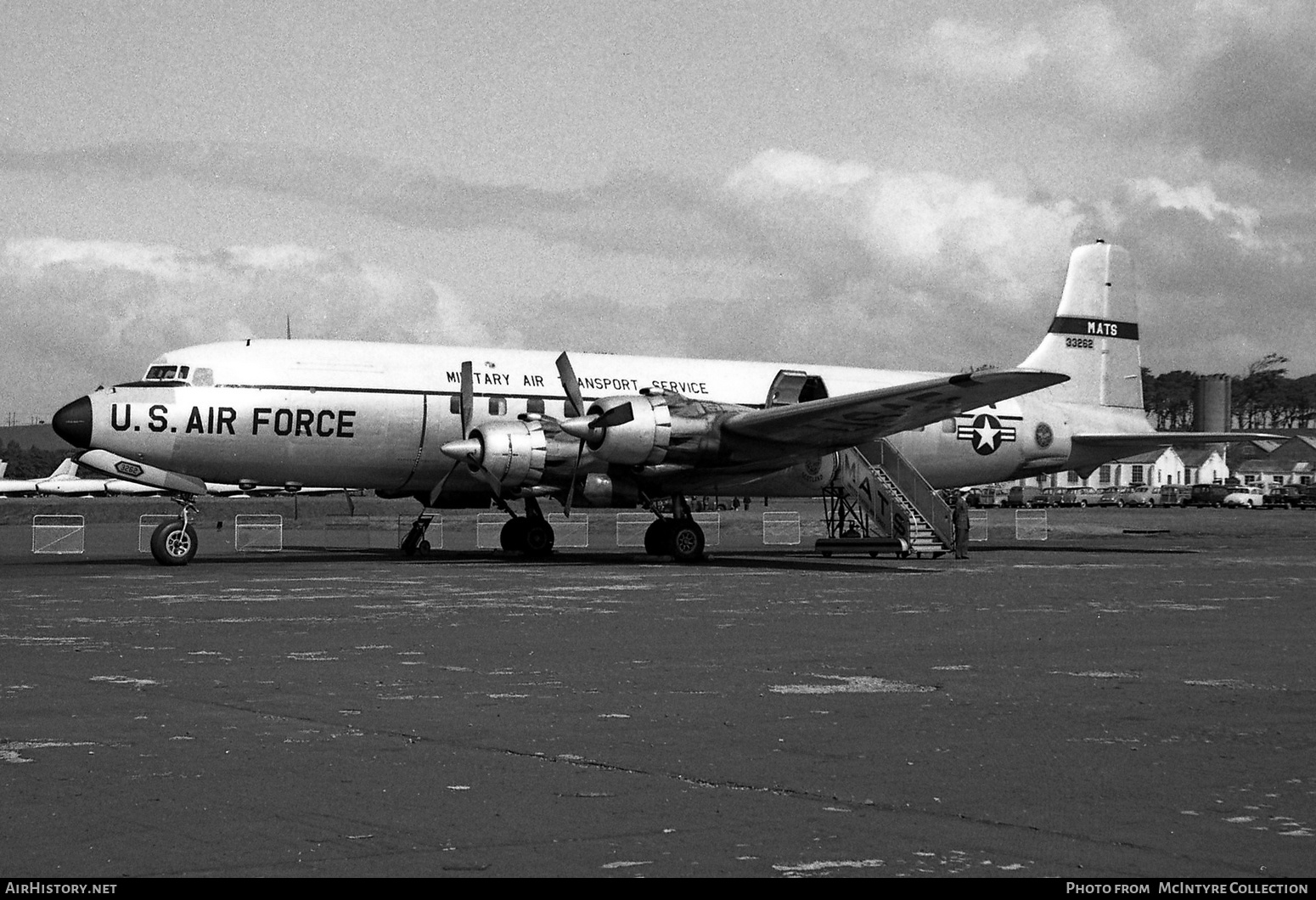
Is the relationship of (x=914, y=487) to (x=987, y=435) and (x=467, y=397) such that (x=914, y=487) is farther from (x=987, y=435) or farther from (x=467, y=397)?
(x=467, y=397)

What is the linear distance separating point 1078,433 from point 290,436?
64.6 ft

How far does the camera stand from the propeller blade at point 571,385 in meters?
28.1

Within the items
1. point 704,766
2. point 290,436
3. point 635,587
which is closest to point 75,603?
point 635,587

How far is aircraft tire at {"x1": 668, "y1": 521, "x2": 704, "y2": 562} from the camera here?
27484 mm

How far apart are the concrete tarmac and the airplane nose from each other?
7873 millimetres

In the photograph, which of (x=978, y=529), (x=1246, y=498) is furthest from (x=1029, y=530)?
(x=1246, y=498)

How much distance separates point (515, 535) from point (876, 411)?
8432 mm

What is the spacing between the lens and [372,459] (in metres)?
27.9

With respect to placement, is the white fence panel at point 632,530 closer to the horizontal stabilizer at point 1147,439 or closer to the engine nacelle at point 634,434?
the horizontal stabilizer at point 1147,439

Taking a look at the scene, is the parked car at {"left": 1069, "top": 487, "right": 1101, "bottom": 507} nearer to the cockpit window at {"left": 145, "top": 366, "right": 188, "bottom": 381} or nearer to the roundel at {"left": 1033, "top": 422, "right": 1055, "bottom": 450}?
the roundel at {"left": 1033, "top": 422, "right": 1055, "bottom": 450}

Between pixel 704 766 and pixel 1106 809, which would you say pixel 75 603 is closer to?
pixel 704 766

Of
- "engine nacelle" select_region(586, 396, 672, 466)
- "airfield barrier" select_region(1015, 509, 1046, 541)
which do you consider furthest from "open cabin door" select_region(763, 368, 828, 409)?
"airfield barrier" select_region(1015, 509, 1046, 541)

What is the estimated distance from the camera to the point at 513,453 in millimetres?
26484

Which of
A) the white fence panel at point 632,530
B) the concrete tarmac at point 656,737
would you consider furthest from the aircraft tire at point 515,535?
the concrete tarmac at point 656,737
